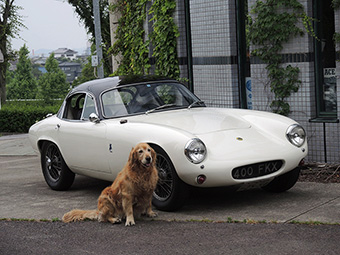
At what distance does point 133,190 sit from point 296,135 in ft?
6.92

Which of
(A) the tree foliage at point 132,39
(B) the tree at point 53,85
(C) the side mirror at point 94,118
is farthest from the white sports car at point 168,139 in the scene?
(B) the tree at point 53,85

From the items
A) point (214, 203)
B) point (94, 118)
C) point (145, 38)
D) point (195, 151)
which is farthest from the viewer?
point (145, 38)

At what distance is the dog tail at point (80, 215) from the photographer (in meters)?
7.09

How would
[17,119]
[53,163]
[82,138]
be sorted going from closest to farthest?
[82,138], [53,163], [17,119]

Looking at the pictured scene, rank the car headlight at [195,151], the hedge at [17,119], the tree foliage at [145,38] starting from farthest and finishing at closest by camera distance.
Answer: the hedge at [17,119] < the tree foliage at [145,38] < the car headlight at [195,151]

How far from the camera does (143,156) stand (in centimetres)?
656

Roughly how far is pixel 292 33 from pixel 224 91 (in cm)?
176

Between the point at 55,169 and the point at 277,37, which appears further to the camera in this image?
the point at 277,37

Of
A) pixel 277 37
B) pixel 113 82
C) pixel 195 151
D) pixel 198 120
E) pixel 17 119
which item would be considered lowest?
pixel 17 119

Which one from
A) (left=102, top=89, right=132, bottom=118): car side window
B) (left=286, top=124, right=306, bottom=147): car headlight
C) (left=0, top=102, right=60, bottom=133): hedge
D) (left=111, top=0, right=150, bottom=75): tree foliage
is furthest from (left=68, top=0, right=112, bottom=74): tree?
(left=286, top=124, right=306, bottom=147): car headlight

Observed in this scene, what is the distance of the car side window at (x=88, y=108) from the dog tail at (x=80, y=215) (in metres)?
1.75

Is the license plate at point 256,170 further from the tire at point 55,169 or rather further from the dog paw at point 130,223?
the tire at point 55,169

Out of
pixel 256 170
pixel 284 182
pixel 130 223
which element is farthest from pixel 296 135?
pixel 130 223

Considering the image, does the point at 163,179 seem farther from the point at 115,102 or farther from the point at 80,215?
the point at 115,102
